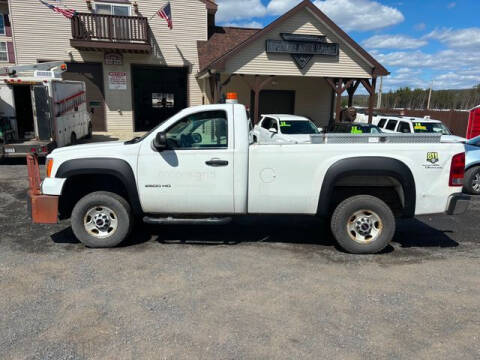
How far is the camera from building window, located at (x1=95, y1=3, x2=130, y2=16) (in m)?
17.6

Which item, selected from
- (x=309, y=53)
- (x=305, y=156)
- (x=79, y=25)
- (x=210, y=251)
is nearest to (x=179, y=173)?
(x=210, y=251)

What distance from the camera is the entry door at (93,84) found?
695 inches

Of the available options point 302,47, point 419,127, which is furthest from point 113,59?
point 419,127

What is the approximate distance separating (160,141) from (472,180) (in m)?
7.39

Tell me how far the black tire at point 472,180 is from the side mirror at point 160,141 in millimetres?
7153

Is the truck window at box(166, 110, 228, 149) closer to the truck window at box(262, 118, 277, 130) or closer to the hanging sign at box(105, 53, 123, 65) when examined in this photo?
the truck window at box(262, 118, 277, 130)

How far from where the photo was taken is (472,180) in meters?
8.41

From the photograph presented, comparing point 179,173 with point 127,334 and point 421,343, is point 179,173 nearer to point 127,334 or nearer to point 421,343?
point 127,334

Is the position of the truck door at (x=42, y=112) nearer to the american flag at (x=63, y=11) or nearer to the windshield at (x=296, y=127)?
the american flag at (x=63, y=11)

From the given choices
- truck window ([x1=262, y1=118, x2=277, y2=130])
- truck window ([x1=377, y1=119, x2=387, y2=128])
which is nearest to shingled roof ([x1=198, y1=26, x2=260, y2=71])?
truck window ([x1=262, y1=118, x2=277, y2=130])

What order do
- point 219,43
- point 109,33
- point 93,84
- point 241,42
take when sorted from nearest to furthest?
point 241,42 → point 109,33 → point 93,84 → point 219,43

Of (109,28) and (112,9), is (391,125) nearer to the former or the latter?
(109,28)

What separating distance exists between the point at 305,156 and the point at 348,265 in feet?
4.76

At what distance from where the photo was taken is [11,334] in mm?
3068
